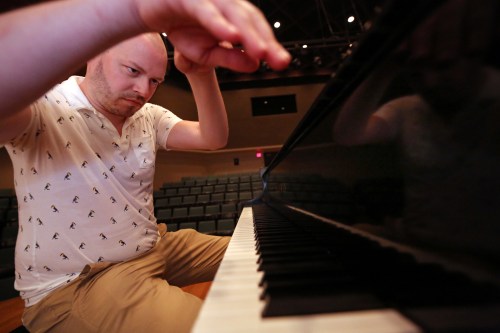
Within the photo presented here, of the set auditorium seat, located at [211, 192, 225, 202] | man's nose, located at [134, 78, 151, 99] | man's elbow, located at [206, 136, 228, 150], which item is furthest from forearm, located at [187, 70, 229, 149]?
auditorium seat, located at [211, 192, 225, 202]

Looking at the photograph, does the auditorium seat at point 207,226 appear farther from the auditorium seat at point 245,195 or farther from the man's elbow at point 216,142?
the man's elbow at point 216,142

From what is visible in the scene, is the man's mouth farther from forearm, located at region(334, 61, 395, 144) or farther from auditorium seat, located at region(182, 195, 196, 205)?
auditorium seat, located at region(182, 195, 196, 205)

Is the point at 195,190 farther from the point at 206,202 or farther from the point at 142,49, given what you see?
the point at 142,49

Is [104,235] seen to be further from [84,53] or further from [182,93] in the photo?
[182,93]

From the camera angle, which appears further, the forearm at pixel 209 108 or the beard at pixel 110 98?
the beard at pixel 110 98

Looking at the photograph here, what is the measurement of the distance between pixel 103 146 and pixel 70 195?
0.25 metres

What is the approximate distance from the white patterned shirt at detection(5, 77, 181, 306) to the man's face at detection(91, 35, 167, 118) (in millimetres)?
93

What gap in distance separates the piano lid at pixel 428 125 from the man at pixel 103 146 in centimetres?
21

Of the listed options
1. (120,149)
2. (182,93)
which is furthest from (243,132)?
(120,149)

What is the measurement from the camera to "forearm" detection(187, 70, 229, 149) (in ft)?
3.40

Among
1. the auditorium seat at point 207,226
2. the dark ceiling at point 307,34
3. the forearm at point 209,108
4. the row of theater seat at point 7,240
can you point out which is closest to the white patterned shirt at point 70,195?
the forearm at point 209,108

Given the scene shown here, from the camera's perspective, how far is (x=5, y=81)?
1.46ft

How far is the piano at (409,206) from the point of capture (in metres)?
0.33

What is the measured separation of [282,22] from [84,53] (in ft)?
28.8
